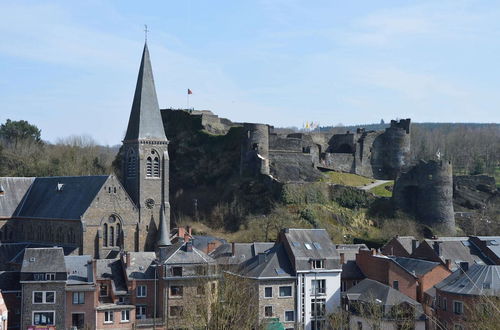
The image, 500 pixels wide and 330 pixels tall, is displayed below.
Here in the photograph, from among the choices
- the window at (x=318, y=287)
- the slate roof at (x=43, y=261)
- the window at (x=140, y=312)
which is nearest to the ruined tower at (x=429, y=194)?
the window at (x=318, y=287)

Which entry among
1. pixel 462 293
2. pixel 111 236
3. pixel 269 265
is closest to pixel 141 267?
pixel 269 265

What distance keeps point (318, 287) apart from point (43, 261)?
15288 millimetres

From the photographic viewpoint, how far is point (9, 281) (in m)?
45.4

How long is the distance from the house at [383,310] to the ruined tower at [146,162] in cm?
1813

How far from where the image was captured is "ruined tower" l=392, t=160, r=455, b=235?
67.6 meters

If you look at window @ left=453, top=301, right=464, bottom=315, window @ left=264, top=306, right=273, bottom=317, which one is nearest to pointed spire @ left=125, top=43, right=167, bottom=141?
window @ left=264, top=306, right=273, bottom=317

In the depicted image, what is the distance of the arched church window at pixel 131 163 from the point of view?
2292 inches

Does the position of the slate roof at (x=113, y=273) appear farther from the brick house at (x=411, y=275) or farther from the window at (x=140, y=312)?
the brick house at (x=411, y=275)

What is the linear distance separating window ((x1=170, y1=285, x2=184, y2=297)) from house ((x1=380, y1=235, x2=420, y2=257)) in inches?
→ 625

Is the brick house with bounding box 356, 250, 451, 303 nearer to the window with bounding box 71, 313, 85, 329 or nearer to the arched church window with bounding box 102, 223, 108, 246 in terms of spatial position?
the window with bounding box 71, 313, 85, 329

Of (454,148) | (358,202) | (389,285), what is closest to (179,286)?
(389,285)

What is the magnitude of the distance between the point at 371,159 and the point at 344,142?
332 centimetres

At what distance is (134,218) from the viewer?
2208 inches

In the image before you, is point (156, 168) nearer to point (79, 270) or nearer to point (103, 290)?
point (103, 290)
